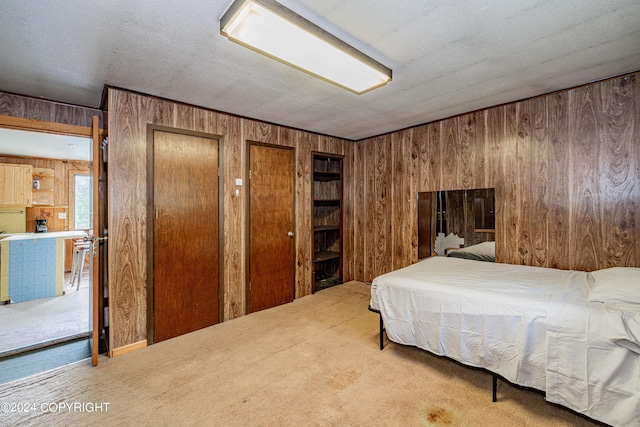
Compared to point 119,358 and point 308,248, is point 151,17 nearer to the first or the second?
point 119,358

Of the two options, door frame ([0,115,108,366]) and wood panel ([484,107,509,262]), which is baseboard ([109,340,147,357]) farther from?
wood panel ([484,107,509,262])

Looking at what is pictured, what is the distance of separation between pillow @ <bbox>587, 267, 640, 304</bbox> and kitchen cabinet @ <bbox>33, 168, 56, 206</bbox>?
8416 millimetres

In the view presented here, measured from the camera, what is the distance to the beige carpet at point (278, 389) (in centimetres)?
176

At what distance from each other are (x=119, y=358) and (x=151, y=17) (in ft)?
9.13

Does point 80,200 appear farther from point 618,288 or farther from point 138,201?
point 618,288

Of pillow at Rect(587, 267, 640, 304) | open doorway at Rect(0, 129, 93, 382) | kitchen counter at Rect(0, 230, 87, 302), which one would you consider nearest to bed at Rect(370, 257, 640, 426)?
pillow at Rect(587, 267, 640, 304)

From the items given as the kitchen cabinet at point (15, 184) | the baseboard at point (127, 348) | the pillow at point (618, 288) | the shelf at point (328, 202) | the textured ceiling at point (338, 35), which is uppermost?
the textured ceiling at point (338, 35)

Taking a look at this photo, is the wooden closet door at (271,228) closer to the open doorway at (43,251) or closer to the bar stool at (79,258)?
the open doorway at (43,251)

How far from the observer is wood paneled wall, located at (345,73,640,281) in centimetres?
244

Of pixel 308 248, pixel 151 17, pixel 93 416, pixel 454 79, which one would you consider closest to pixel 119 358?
pixel 93 416

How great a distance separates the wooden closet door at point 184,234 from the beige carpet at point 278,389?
312mm

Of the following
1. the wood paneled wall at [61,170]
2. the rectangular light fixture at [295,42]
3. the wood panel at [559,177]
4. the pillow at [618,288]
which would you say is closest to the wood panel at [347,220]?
the rectangular light fixture at [295,42]

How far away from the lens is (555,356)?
1670 mm

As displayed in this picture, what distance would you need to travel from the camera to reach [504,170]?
3.12 meters
